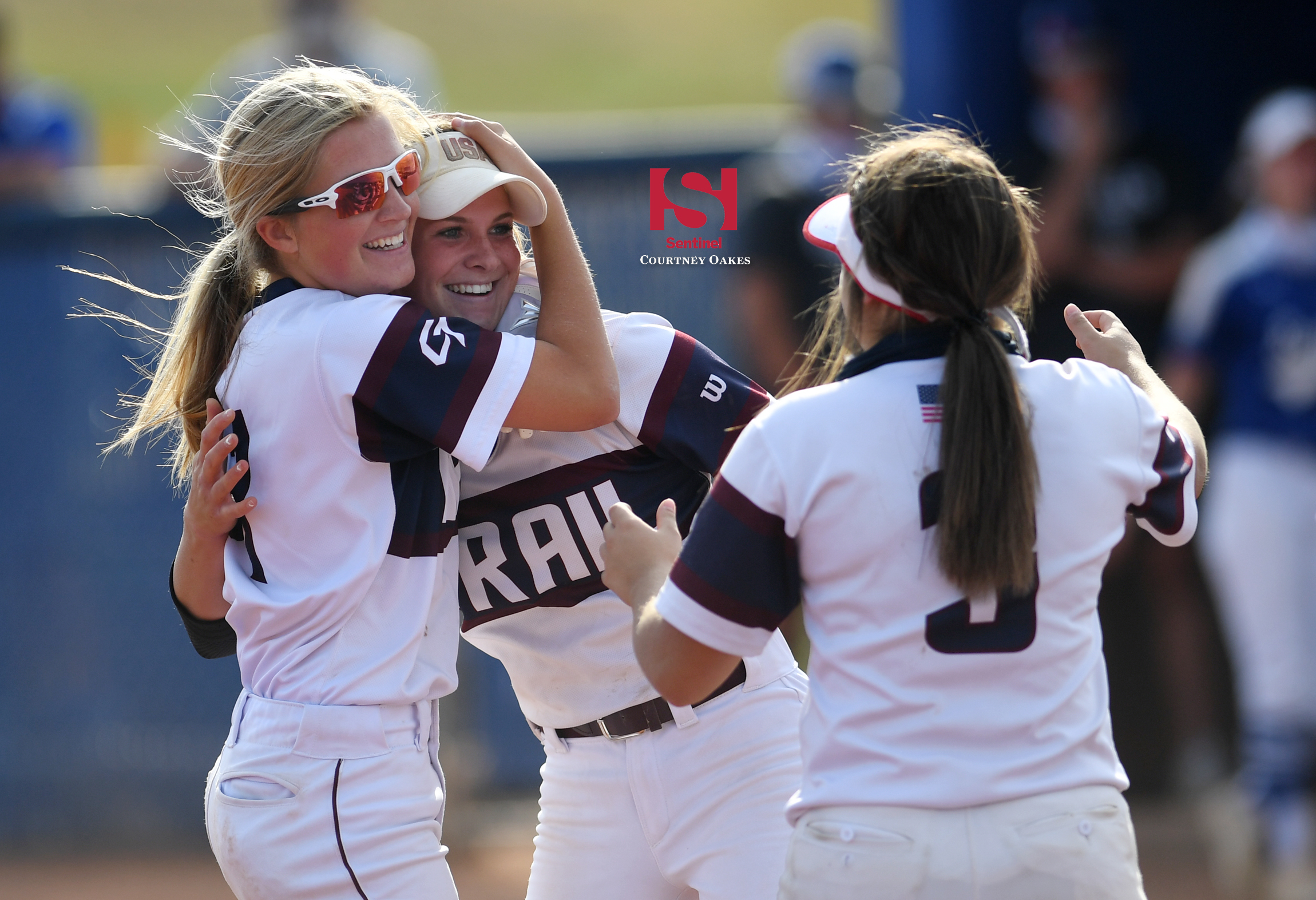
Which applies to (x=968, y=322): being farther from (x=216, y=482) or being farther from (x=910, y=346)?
(x=216, y=482)

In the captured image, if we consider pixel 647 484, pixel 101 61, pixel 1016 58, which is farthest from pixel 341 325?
pixel 101 61

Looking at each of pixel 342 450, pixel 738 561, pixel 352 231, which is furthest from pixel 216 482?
pixel 738 561

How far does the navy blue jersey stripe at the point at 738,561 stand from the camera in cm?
183

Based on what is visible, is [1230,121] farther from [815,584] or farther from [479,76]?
[479,76]

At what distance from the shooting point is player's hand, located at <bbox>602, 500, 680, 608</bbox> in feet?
6.61

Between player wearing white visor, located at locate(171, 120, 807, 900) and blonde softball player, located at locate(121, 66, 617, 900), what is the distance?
0.10 m

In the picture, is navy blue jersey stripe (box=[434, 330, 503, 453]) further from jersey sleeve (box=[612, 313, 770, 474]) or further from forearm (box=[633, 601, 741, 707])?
forearm (box=[633, 601, 741, 707])

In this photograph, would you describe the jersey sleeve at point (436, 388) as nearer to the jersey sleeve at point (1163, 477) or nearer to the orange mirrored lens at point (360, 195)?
the orange mirrored lens at point (360, 195)

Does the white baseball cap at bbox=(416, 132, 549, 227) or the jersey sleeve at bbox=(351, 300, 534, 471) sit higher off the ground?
the white baseball cap at bbox=(416, 132, 549, 227)

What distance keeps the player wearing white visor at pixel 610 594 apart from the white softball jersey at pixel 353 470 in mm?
201

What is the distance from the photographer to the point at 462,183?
7.50ft

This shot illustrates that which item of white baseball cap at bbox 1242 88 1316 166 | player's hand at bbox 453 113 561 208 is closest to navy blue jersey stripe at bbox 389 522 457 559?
player's hand at bbox 453 113 561 208

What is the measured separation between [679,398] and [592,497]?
0.22m

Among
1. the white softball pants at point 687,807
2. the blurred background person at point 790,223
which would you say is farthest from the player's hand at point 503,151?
the blurred background person at point 790,223
